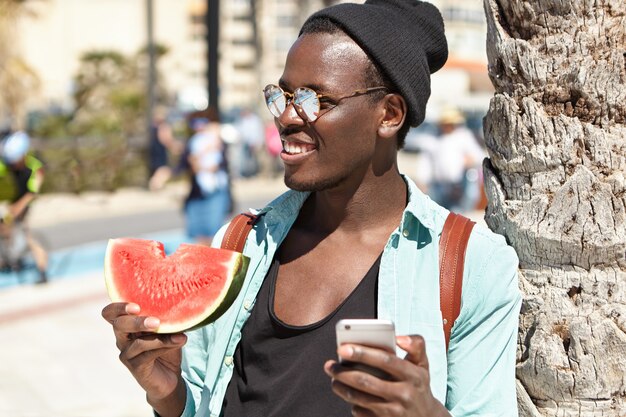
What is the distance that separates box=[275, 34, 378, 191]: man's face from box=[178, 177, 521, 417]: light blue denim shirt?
8.5 inches

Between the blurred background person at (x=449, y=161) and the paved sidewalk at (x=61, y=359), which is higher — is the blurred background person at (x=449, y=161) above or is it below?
above

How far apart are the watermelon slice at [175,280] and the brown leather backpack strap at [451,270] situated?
0.49 meters

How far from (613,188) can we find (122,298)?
4.33 ft

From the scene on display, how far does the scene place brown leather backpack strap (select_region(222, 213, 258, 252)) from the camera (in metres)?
2.46

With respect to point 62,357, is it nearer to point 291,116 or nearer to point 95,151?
point 291,116

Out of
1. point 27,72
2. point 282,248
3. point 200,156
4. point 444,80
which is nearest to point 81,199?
point 27,72

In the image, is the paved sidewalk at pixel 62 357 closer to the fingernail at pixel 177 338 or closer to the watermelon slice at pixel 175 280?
the watermelon slice at pixel 175 280

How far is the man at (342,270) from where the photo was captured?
2.13m

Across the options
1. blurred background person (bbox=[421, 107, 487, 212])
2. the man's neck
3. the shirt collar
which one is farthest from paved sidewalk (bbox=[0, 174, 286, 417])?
blurred background person (bbox=[421, 107, 487, 212])

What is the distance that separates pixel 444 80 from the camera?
4403 centimetres

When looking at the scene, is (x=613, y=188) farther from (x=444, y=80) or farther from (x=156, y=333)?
(x=444, y=80)

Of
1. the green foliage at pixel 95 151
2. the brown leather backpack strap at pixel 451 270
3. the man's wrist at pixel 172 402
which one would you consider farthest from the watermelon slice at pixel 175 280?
the green foliage at pixel 95 151

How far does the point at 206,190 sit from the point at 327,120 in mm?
7998

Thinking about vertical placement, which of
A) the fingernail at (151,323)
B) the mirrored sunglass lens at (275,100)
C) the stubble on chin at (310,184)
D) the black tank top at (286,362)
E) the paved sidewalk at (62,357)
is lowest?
the paved sidewalk at (62,357)
